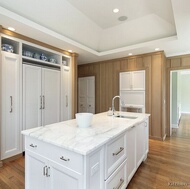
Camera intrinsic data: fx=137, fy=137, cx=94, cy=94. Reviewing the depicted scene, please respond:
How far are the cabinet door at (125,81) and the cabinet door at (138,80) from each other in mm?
132

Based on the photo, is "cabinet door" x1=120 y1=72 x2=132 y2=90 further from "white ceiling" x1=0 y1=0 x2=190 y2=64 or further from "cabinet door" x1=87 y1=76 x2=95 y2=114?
"cabinet door" x1=87 y1=76 x2=95 y2=114

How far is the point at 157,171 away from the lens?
89.3 inches

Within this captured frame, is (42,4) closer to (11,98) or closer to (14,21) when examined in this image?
(14,21)

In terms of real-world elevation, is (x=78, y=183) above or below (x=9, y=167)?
above

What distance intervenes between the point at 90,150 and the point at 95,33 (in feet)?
10.9

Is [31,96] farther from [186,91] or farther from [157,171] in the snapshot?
[186,91]

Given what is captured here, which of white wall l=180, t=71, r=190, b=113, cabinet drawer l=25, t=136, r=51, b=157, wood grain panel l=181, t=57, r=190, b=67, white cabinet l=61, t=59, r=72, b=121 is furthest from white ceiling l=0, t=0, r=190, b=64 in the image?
white wall l=180, t=71, r=190, b=113

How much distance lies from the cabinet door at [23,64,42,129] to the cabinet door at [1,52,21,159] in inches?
6.6

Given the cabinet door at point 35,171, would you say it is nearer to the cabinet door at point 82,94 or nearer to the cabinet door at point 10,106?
the cabinet door at point 10,106

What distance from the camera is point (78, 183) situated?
107cm

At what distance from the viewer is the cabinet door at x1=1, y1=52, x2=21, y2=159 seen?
2.54 m

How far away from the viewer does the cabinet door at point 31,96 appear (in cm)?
289

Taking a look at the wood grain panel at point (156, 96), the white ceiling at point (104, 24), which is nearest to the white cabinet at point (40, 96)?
the white ceiling at point (104, 24)

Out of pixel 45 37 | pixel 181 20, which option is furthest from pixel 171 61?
pixel 45 37
